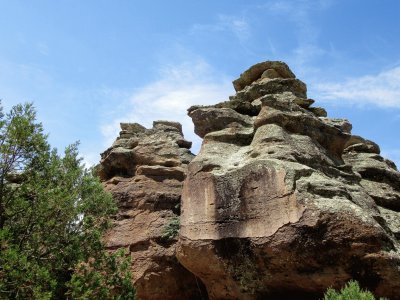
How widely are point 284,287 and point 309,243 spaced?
2.28m

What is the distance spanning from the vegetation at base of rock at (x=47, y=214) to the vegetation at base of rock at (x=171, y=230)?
12.7 ft

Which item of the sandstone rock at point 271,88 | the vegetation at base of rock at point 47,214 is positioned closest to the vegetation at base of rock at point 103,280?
the vegetation at base of rock at point 47,214

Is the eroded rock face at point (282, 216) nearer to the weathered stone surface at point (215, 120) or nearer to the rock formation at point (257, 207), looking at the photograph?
the rock formation at point (257, 207)

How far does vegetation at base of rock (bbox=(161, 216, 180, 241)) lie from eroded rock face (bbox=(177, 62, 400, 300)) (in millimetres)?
3207

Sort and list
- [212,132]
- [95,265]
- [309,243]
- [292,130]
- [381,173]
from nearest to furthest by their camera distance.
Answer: [309,243] < [95,265] < [292,130] < [212,132] < [381,173]

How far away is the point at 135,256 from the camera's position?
20.5 m

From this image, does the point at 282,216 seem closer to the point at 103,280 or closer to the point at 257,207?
the point at 257,207

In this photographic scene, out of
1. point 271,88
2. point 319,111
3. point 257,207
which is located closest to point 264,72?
point 271,88

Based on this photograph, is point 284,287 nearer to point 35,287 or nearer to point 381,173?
point 35,287

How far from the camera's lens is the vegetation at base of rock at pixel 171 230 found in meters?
20.7

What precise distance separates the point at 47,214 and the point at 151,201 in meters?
7.87

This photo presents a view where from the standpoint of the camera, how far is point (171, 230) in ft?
68.8

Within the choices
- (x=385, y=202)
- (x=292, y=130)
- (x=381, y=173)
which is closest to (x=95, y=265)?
(x=292, y=130)

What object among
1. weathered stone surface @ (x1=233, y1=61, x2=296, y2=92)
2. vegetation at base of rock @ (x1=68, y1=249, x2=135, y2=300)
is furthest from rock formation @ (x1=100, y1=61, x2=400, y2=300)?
weathered stone surface @ (x1=233, y1=61, x2=296, y2=92)
